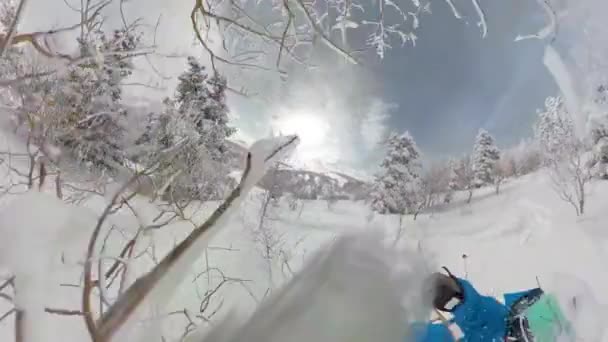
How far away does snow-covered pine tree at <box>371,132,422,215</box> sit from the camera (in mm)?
17281

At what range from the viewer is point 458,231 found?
15.1 m

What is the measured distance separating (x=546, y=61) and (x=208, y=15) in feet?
5.16

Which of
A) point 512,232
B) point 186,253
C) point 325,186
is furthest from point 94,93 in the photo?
point 512,232

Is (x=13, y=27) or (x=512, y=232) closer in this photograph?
(x=13, y=27)

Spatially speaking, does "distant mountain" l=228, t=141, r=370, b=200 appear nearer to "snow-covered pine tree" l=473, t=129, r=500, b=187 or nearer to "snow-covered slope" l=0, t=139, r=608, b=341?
"snow-covered slope" l=0, t=139, r=608, b=341

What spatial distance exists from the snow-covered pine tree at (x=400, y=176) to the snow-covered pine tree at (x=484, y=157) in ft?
7.51

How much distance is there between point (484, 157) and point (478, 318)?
1871 centimetres

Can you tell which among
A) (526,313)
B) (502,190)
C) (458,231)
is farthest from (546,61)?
(502,190)

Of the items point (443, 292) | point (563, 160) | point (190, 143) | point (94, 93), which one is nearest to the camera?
point (443, 292)

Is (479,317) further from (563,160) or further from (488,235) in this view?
(563,160)

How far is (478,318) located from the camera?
1.44m

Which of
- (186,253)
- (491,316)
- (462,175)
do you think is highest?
(462,175)

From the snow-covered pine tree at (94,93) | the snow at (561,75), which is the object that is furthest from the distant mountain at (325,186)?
the snow at (561,75)

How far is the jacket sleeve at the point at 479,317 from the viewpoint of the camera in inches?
53.0
